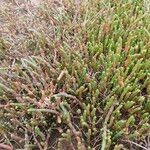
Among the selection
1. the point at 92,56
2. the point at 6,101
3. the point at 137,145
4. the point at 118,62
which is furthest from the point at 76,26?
the point at 137,145

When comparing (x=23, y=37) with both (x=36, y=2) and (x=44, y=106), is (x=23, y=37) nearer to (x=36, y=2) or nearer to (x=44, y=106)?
(x=36, y=2)

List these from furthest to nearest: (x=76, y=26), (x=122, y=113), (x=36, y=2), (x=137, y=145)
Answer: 1. (x=36, y=2)
2. (x=76, y=26)
3. (x=122, y=113)
4. (x=137, y=145)

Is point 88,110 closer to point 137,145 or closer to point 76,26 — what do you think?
point 137,145

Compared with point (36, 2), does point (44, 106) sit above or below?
below

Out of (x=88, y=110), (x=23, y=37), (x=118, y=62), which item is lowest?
(x=88, y=110)

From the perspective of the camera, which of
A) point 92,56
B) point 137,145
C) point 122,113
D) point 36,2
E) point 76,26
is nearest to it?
point 137,145

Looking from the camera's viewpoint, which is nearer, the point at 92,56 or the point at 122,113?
the point at 122,113

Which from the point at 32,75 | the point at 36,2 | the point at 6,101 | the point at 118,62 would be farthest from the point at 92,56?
the point at 36,2
